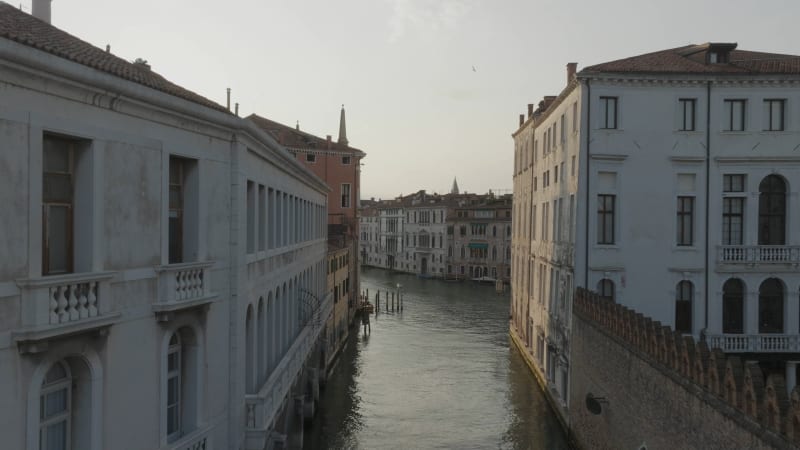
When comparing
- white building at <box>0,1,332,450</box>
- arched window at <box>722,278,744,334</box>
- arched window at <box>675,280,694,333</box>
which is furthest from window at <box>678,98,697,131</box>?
white building at <box>0,1,332,450</box>

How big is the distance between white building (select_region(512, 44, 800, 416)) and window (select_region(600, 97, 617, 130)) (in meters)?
0.04

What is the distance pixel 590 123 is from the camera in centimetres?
1872

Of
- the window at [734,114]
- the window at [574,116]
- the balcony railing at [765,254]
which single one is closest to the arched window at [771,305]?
the balcony railing at [765,254]

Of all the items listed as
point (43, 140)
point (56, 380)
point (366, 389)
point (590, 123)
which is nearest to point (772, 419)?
point (56, 380)

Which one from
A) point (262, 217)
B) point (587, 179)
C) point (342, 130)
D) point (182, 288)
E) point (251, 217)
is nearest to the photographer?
point (182, 288)

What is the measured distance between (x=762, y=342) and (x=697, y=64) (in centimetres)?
805

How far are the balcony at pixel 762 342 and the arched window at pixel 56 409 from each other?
660 inches

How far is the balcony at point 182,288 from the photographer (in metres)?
8.15

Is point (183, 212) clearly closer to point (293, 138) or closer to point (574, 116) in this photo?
point (574, 116)

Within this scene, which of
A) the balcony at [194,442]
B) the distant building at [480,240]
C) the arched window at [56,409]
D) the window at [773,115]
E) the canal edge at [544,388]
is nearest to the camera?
the arched window at [56,409]

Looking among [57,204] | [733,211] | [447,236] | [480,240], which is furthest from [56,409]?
[447,236]

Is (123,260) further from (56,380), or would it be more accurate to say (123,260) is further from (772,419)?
(772,419)

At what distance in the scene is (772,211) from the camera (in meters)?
19.2

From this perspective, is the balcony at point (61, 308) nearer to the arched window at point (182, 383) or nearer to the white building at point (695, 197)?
the arched window at point (182, 383)
